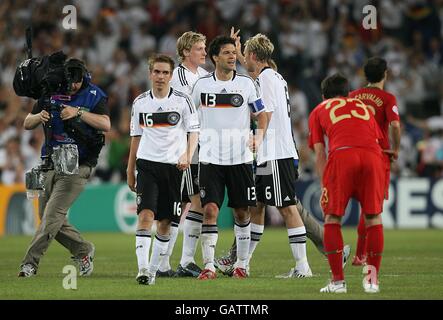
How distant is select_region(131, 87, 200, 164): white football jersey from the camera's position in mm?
12094

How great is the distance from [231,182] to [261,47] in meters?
1.71

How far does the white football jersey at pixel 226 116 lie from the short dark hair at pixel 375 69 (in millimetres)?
1711

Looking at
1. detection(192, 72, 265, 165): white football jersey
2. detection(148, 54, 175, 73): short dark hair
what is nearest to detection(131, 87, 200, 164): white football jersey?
detection(148, 54, 175, 73): short dark hair

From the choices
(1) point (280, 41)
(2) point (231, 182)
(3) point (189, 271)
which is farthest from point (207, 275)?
(1) point (280, 41)

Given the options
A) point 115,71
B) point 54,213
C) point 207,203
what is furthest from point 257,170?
point 115,71

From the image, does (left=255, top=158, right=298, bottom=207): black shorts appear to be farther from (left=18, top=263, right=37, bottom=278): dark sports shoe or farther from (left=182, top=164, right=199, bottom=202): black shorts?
(left=18, top=263, right=37, bottom=278): dark sports shoe

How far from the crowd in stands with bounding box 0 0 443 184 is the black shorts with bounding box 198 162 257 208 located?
12.9 metres

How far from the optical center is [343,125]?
10.8 m

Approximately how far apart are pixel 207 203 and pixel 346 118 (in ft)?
8.24

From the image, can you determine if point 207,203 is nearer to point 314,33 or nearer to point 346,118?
point 346,118

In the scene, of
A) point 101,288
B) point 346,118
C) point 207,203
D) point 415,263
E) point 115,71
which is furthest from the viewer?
point 115,71

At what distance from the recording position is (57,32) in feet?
89.6

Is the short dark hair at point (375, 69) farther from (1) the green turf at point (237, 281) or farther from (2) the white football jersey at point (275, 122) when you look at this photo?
(1) the green turf at point (237, 281)

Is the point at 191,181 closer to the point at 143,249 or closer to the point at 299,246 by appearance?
the point at 299,246
